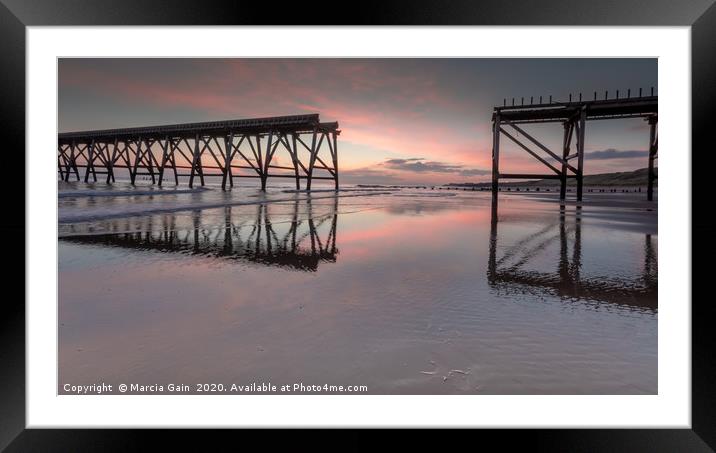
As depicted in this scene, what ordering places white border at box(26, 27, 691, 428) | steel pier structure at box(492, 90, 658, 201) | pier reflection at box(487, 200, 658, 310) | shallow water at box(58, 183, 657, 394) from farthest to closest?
steel pier structure at box(492, 90, 658, 201) → pier reflection at box(487, 200, 658, 310) → shallow water at box(58, 183, 657, 394) → white border at box(26, 27, 691, 428)

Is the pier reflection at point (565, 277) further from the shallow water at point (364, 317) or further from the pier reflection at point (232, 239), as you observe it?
the pier reflection at point (232, 239)

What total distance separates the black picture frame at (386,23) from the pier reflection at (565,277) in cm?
90

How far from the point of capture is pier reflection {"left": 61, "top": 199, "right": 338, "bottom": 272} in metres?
3.83

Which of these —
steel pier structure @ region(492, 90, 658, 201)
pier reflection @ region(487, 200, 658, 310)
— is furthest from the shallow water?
steel pier structure @ region(492, 90, 658, 201)

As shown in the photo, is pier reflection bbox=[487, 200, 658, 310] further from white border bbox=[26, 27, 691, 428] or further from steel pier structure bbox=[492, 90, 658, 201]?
steel pier structure bbox=[492, 90, 658, 201]

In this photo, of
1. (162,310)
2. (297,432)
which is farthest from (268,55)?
(297,432)

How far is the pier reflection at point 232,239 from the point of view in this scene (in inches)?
151

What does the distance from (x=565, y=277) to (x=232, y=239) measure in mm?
3943

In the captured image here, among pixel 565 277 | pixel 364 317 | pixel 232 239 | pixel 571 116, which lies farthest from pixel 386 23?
pixel 571 116

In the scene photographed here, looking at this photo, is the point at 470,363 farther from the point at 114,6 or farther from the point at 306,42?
the point at 114,6

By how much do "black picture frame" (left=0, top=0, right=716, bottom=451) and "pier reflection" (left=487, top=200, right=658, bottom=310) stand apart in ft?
2.95

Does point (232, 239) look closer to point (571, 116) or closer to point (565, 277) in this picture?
point (565, 277)

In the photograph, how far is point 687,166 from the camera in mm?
1696

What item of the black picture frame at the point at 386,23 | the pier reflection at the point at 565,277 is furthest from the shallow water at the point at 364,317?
the black picture frame at the point at 386,23
